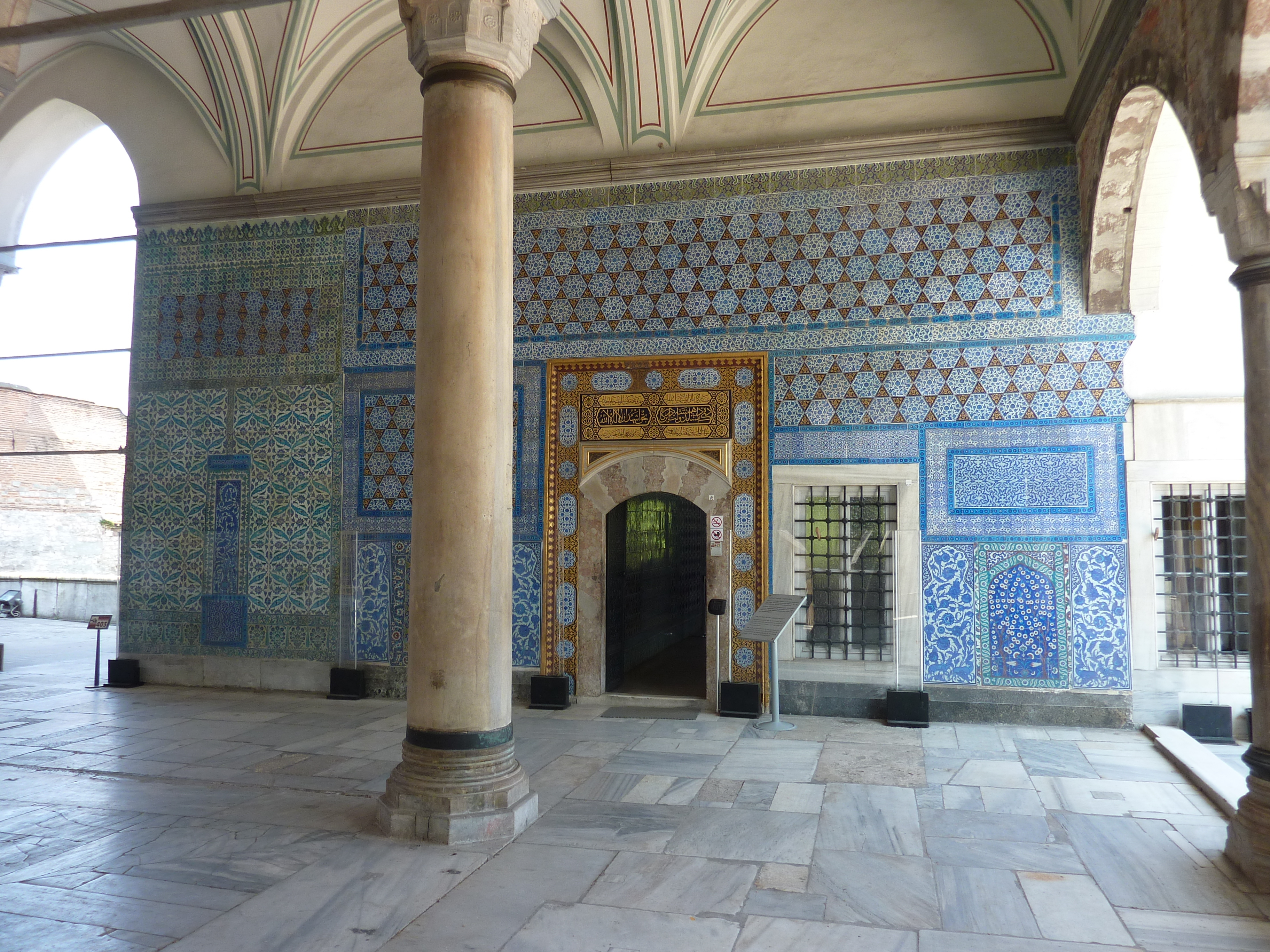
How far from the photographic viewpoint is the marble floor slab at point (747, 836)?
13.3 feet

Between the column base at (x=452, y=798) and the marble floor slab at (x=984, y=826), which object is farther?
the marble floor slab at (x=984, y=826)

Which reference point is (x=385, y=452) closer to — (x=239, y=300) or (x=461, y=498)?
(x=239, y=300)

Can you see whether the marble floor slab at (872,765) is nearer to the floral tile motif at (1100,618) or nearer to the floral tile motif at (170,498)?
the floral tile motif at (1100,618)

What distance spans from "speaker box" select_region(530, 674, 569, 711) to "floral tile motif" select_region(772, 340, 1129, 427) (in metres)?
2.67

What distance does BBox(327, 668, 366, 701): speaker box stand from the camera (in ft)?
25.8

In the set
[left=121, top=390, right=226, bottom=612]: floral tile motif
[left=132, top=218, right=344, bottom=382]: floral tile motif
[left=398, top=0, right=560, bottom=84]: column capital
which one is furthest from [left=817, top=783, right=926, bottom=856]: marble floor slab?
[left=121, top=390, right=226, bottom=612]: floral tile motif

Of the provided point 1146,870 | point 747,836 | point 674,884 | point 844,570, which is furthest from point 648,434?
point 1146,870

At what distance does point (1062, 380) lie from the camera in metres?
6.95

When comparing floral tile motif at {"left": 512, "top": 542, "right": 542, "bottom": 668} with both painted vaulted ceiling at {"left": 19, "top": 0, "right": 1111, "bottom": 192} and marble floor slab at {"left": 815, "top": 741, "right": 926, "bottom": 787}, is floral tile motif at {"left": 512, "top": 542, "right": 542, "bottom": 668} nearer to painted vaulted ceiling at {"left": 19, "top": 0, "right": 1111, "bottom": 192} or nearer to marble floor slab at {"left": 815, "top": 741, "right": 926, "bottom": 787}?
marble floor slab at {"left": 815, "top": 741, "right": 926, "bottom": 787}

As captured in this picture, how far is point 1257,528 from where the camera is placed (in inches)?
160

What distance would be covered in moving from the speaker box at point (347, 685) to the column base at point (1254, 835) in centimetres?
617

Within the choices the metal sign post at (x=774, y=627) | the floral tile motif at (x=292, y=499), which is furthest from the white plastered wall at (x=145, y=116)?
the metal sign post at (x=774, y=627)

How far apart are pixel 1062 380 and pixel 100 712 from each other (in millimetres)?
7573

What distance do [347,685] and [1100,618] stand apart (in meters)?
5.88
